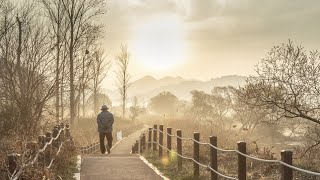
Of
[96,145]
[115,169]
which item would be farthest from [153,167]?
[96,145]

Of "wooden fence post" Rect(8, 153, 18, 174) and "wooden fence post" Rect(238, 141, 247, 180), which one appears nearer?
"wooden fence post" Rect(8, 153, 18, 174)

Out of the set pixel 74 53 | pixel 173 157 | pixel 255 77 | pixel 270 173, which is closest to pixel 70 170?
pixel 173 157

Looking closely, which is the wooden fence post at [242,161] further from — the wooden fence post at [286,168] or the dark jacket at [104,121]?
the dark jacket at [104,121]

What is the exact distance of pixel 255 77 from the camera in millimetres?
21344

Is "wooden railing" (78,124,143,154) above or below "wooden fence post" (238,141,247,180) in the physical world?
below

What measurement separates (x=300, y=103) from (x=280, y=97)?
932 millimetres

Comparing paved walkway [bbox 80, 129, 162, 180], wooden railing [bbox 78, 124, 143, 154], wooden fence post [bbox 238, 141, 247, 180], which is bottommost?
wooden railing [bbox 78, 124, 143, 154]

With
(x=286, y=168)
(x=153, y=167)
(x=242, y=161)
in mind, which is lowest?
(x=153, y=167)

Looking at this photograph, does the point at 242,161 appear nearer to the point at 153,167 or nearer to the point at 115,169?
the point at 115,169

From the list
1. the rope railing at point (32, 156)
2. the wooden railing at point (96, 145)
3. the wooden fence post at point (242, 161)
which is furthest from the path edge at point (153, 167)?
the wooden railing at point (96, 145)

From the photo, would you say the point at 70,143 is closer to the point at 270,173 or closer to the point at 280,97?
the point at 270,173

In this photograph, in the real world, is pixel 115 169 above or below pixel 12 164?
below

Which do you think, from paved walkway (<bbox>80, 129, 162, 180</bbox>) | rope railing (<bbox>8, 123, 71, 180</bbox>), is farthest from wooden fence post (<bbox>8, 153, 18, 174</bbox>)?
paved walkway (<bbox>80, 129, 162, 180</bbox>)

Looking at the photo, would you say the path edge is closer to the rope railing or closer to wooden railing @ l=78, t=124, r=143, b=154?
the rope railing
